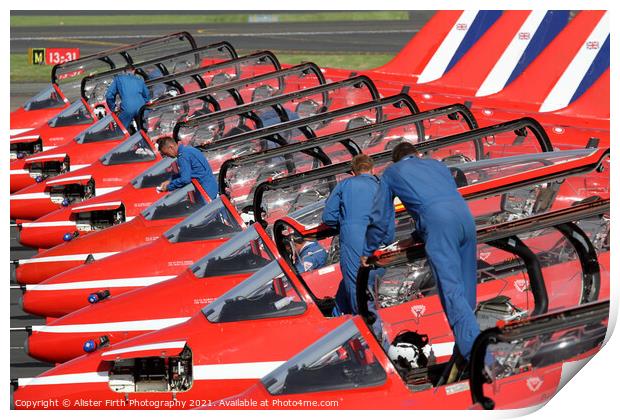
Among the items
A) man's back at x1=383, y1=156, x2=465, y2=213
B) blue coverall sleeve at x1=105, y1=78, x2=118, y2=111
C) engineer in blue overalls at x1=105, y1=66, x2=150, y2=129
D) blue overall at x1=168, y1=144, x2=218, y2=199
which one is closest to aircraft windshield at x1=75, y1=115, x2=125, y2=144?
engineer in blue overalls at x1=105, y1=66, x2=150, y2=129

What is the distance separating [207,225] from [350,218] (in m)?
2.48

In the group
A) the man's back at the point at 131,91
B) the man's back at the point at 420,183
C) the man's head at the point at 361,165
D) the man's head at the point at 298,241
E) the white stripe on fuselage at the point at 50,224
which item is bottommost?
the white stripe on fuselage at the point at 50,224

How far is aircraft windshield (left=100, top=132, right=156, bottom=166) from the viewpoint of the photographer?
1484 cm

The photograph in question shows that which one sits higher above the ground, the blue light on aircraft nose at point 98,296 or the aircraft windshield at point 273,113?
the aircraft windshield at point 273,113

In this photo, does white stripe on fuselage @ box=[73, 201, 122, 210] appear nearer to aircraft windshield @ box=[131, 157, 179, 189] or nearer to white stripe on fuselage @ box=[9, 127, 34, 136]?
aircraft windshield @ box=[131, 157, 179, 189]

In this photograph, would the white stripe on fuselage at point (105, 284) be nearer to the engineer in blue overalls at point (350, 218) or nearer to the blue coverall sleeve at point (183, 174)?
the blue coverall sleeve at point (183, 174)

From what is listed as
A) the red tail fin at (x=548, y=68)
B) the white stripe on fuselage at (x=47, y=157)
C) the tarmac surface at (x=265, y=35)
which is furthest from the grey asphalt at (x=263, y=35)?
the white stripe on fuselage at (x=47, y=157)

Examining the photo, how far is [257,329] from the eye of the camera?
848 centimetres

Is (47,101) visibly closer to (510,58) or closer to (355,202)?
(510,58)

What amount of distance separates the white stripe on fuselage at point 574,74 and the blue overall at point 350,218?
301 inches

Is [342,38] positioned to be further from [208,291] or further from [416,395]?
[416,395]

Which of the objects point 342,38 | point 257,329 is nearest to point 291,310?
point 257,329

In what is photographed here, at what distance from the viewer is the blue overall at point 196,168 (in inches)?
479

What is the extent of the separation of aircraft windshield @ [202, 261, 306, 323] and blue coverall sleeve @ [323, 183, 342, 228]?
27.8 inches
